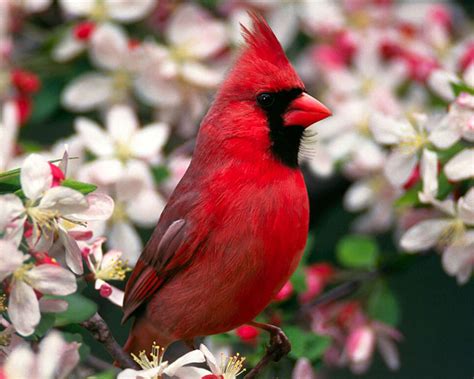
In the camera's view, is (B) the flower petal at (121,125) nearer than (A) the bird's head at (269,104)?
No

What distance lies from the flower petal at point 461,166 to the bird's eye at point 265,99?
0.36m

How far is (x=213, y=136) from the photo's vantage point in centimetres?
154

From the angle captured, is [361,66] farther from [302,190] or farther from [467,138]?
[302,190]

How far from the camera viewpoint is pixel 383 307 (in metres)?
2.13

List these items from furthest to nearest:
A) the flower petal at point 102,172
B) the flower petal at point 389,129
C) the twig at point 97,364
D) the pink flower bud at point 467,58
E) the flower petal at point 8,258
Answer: the pink flower bud at point 467,58, the flower petal at point 102,172, the flower petal at point 389,129, the twig at point 97,364, the flower petal at point 8,258

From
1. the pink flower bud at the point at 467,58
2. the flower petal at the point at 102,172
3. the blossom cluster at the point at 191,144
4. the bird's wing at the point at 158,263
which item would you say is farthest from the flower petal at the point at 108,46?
the pink flower bud at the point at 467,58

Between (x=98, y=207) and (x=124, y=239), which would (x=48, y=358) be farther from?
(x=124, y=239)

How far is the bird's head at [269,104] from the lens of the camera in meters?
1.52

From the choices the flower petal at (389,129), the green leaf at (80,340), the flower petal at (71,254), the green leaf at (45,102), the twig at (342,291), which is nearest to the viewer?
the flower petal at (71,254)

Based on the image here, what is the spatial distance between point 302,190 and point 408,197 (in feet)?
1.36

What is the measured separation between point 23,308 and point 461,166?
2.74 ft

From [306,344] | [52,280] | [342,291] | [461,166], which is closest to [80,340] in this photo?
[52,280]

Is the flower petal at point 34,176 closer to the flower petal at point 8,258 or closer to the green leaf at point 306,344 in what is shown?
the flower petal at point 8,258

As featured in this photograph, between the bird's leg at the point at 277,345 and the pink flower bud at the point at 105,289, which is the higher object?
the pink flower bud at the point at 105,289
